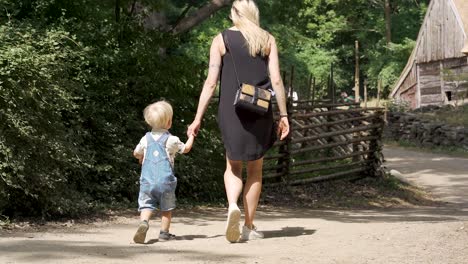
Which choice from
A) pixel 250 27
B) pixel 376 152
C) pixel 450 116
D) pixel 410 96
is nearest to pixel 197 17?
pixel 376 152

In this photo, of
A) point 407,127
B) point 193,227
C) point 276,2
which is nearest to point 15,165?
point 193,227

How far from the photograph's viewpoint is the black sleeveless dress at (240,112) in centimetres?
745

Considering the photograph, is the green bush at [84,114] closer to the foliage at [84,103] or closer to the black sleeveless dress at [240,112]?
the foliage at [84,103]

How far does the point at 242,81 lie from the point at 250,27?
45 cm

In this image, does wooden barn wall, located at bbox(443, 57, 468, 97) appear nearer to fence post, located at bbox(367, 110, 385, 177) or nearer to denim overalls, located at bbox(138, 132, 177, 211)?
fence post, located at bbox(367, 110, 385, 177)

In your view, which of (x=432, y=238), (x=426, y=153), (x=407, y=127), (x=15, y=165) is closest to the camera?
(x=432, y=238)

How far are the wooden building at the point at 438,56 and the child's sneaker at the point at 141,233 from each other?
106 feet

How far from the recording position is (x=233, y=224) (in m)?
7.20

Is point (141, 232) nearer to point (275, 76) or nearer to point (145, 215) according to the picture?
point (145, 215)

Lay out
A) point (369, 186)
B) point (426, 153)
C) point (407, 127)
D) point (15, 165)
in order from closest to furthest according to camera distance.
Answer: point (15, 165) < point (369, 186) < point (426, 153) < point (407, 127)

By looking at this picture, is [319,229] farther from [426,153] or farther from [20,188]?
[426,153]

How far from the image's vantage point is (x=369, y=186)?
16203 mm

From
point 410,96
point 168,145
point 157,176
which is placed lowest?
point 157,176

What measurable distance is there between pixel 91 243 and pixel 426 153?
858 inches
